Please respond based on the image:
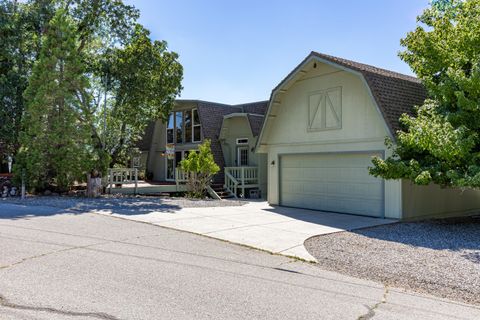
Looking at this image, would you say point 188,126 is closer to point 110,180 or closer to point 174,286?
point 110,180

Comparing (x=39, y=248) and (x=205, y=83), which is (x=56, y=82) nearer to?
(x=205, y=83)

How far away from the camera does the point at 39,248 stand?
22.8ft

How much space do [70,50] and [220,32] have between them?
6227 mm

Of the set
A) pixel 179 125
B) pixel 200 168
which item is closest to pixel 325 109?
pixel 200 168

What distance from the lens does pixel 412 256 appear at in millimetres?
7395

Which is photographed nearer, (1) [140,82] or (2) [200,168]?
(2) [200,168]

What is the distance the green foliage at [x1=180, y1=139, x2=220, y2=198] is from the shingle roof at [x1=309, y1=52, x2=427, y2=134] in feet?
21.7

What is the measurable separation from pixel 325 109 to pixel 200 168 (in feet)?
20.7

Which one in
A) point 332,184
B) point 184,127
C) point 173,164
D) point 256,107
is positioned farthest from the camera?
point 173,164

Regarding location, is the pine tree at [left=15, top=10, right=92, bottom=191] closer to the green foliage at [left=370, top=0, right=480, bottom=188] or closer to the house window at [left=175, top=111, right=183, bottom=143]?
the house window at [left=175, top=111, right=183, bottom=143]

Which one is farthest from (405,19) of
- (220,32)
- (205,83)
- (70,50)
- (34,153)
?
(34,153)

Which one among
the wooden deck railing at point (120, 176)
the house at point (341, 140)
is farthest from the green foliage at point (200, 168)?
the wooden deck railing at point (120, 176)

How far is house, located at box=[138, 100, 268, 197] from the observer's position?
2025cm

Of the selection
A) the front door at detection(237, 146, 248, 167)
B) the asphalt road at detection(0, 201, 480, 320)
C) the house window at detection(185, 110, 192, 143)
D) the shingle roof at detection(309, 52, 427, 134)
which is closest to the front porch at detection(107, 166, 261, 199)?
the front door at detection(237, 146, 248, 167)
